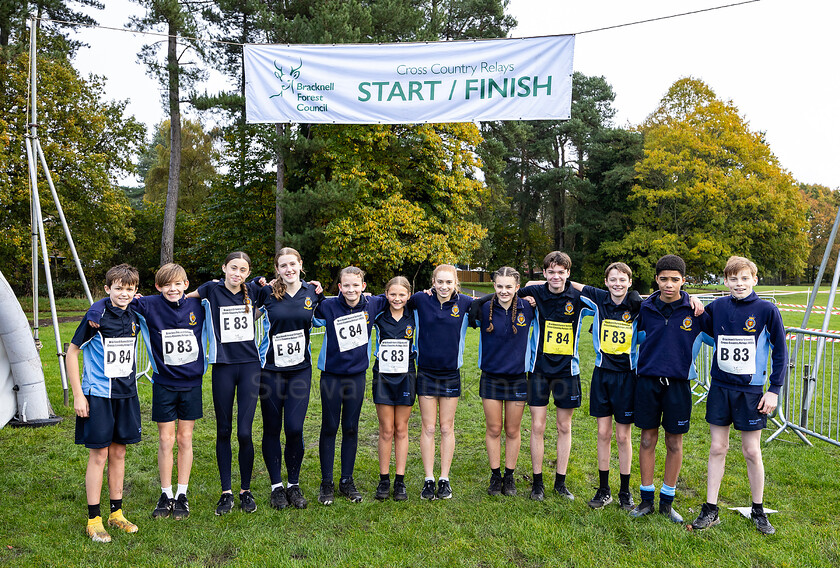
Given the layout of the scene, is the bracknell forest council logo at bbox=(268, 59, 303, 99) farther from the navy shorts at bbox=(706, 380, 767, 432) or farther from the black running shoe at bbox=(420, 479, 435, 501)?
the navy shorts at bbox=(706, 380, 767, 432)

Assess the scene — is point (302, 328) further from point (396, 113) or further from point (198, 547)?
point (396, 113)

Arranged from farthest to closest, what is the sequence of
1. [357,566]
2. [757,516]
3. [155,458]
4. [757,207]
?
[757,207], [155,458], [757,516], [357,566]

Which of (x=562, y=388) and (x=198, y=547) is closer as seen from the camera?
(x=198, y=547)

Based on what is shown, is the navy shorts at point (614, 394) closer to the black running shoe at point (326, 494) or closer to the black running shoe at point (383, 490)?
the black running shoe at point (383, 490)

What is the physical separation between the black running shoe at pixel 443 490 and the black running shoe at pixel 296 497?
1.05m

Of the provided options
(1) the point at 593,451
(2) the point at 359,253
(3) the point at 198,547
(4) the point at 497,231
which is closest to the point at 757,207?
(4) the point at 497,231

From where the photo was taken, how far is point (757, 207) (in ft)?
85.0

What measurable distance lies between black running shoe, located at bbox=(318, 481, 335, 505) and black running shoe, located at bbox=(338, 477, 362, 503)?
0.12 metres

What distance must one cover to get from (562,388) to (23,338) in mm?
4827

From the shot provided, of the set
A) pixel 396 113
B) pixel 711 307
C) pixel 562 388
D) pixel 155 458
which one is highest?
pixel 396 113

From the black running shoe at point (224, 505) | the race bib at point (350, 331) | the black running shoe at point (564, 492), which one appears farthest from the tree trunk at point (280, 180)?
the black running shoe at point (564, 492)

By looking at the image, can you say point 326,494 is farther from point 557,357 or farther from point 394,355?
point 557,357

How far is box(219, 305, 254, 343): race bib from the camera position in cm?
410

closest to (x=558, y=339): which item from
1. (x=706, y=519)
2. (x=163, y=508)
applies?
(x=706, y=519)
